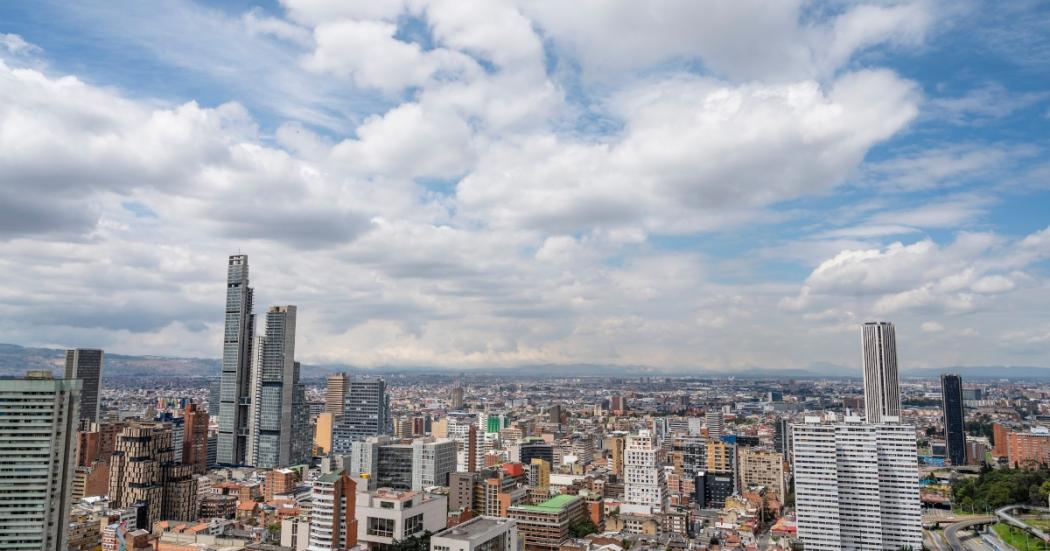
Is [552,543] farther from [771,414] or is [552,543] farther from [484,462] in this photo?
[771,414]

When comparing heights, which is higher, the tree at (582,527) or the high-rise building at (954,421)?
the high-rise building at (954,421)

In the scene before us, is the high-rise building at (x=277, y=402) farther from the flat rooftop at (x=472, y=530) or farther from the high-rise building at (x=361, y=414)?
the flat rooftop at (x=472, y=530)

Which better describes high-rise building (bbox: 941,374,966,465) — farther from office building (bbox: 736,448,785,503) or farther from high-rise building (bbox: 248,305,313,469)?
high-rise building (bbox: 248,305,313,469)

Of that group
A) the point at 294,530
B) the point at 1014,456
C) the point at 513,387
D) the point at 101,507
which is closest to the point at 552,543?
the point at 294,530

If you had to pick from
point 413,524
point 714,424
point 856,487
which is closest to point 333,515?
point 413,524

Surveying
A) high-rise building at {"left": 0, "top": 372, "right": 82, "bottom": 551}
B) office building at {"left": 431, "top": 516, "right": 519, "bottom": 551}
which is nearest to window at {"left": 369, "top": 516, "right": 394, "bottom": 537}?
office building at {"left": 431, "top": 516, "right": 519, "bottom": 551}

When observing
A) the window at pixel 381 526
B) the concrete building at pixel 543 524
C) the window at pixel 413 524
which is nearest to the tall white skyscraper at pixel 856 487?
the concrete building at pixel 543 524

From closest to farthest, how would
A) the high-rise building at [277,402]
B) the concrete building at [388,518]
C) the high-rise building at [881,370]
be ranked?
the concrete building at [388,518] → the high-rise building at [881,370] → the high-rise building at [277,402]
